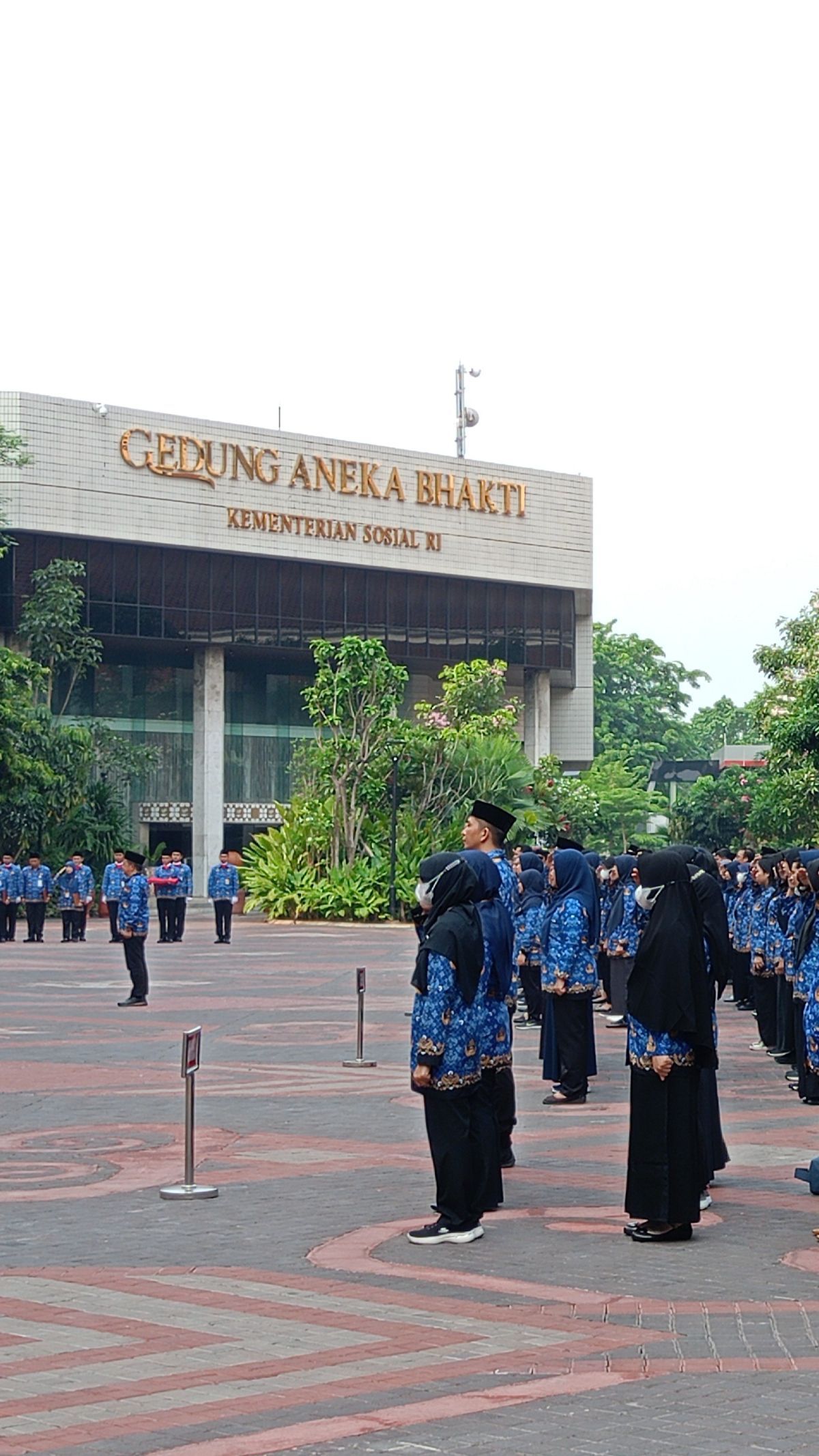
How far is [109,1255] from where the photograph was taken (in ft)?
28.3

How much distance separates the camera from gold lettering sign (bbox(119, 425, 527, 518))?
6047cm

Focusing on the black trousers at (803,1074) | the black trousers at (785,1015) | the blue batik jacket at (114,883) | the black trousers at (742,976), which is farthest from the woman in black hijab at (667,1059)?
the blue batik jacket at (114,883)

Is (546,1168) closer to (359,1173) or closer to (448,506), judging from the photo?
(359,1173)

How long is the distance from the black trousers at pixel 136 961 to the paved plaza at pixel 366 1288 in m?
6.54

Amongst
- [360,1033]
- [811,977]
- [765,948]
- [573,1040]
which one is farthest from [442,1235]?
[765,948]

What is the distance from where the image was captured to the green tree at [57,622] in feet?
182

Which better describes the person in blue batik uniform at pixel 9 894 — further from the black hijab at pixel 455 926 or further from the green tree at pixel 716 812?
the black hijab at pixel 455 926

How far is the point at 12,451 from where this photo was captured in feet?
182

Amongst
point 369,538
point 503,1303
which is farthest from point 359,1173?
point 369,538

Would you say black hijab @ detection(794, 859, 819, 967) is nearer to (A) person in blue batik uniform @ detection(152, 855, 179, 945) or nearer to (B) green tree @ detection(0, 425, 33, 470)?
(A) person in blue batik uniform @ detection(152, 855, 179, 945)

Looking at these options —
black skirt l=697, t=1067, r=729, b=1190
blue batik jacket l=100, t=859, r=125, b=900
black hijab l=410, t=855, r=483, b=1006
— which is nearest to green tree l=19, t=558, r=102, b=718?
blue batik jacket l=100, t=859, r=125, b=900

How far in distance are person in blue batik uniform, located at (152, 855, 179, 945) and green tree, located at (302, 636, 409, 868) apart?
9.11m

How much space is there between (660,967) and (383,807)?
127 feet

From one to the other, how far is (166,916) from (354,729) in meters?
10.6
